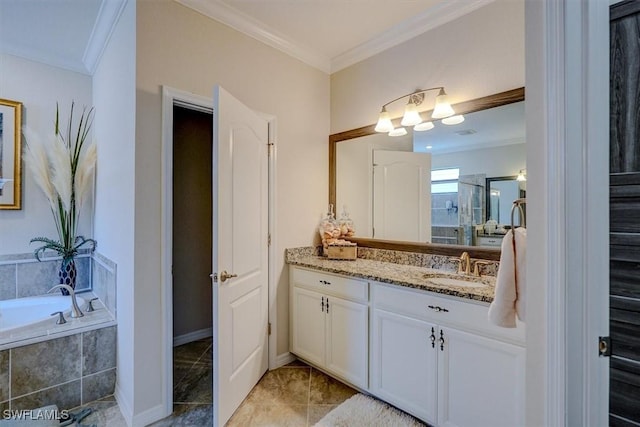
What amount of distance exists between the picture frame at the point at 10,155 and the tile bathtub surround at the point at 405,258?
2.36 meters

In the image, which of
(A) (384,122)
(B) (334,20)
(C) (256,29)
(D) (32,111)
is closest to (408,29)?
(B) (334,20)

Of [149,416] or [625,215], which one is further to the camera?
[149,416]

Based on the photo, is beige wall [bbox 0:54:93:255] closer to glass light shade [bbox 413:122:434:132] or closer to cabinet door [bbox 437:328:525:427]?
glass light shade [bbox 413:122:434:132]

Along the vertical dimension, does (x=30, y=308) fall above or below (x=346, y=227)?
below

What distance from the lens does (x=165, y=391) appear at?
1.86 m

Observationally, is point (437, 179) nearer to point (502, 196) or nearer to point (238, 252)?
point (502, 196)

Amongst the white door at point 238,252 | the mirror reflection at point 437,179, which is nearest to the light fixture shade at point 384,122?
the mirror reflection at point 437,179

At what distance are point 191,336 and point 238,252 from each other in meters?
1.63

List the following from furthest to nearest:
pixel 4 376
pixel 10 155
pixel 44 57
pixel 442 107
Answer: pixel 44 57, pixel 10 155, pixel 442 107, pixel 4 376

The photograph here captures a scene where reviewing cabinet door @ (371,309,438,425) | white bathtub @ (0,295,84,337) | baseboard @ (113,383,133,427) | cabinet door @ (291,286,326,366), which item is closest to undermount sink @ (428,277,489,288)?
cabinet door @ (371,309,438,425)

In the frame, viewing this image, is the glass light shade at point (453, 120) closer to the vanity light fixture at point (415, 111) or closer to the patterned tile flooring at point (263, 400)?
the vanity light fixture at point (415, 111)

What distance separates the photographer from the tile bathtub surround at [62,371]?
1.76 metres

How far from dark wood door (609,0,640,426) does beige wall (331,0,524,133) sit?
95 cm

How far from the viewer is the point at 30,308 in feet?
8.14
